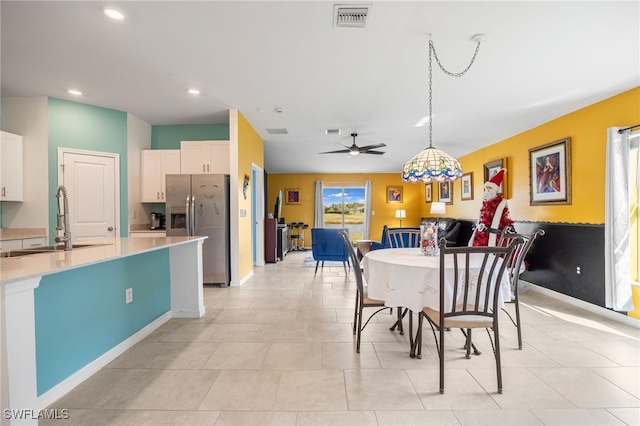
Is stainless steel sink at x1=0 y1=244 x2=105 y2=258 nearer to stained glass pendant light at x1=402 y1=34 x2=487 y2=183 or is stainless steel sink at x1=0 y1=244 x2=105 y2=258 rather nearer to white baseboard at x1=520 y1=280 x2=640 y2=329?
stained glass pendant light at x1=402 y1=34 x2=487 y2=183

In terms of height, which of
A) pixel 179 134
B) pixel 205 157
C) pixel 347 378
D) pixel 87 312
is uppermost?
pixel 179 134

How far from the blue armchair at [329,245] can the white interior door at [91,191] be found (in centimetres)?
310

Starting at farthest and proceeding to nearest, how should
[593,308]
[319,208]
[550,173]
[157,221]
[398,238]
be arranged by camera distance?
[319,208], [157,221], [550,173], [398,238], [593,308]

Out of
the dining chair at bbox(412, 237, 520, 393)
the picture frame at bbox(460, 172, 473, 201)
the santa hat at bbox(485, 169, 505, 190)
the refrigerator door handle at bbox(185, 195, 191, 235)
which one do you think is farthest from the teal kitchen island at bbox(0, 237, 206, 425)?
the picture frame at bbox(460, 172, 473, 201)

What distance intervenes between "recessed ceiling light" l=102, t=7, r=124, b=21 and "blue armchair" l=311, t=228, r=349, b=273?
12.7 feet

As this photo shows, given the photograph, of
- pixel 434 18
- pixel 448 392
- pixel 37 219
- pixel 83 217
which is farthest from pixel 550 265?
pixel 37 219

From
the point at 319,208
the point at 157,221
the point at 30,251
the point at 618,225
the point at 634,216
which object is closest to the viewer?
the point at 30,251

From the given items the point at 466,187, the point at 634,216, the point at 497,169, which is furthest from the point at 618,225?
the point at 466,187

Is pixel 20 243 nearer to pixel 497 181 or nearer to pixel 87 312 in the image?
pixel 87 312

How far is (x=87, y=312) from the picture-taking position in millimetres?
2033

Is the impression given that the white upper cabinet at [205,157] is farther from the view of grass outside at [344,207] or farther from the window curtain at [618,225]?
the view of grass outside at [344,207]

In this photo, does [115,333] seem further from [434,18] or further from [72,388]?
[434,18]

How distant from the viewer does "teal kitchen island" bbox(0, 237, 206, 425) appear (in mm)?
1251

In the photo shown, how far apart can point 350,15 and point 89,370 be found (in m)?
3.04
